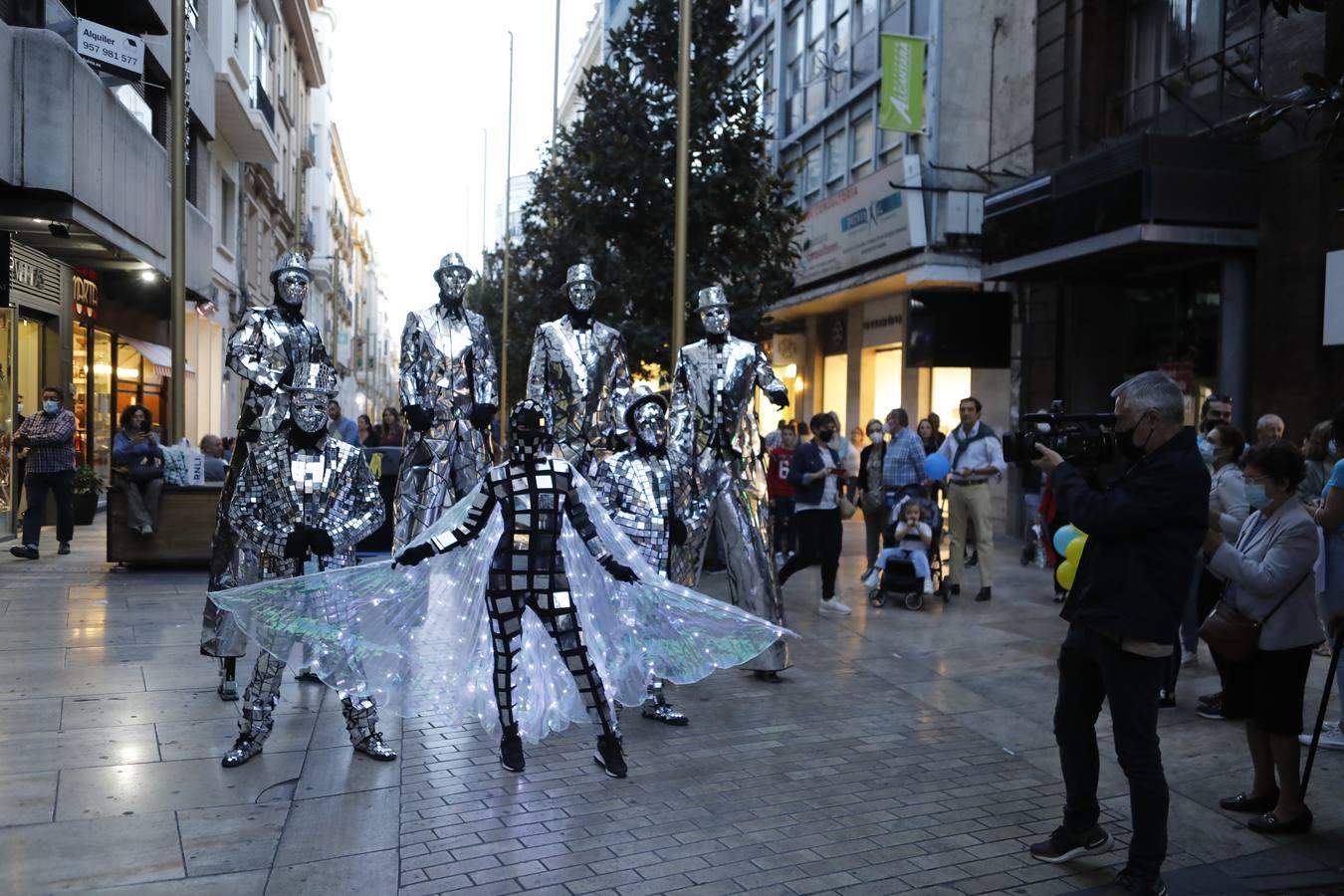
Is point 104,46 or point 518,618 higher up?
point 104,46

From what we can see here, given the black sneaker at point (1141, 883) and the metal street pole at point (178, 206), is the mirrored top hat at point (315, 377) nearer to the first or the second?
the black sneaker at point (1141, 883)

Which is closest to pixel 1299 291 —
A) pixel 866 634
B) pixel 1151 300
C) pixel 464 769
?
pixel 1151 300

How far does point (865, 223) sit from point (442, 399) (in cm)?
1441

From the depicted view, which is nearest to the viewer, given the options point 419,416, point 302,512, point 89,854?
point 89,854

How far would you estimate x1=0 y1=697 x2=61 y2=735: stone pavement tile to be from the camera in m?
5.65

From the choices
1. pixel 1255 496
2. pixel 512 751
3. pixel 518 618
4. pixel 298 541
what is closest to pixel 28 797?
pixel 298 541

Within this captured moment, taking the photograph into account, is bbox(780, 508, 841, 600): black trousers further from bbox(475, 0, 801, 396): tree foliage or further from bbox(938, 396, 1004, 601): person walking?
bbox(475, 0, 801, 396): tree foliage

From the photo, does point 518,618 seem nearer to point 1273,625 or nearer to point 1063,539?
point 1063,539

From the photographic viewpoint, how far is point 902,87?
734 inches

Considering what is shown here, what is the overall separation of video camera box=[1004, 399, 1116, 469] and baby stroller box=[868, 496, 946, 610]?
5977 mm

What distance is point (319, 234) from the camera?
57812mm

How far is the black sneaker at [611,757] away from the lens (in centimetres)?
510

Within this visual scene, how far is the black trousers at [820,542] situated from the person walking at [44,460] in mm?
7576

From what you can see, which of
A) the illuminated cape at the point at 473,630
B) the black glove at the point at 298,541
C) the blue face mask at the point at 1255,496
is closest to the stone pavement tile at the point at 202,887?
the illuminated cape at the point at 473,630
